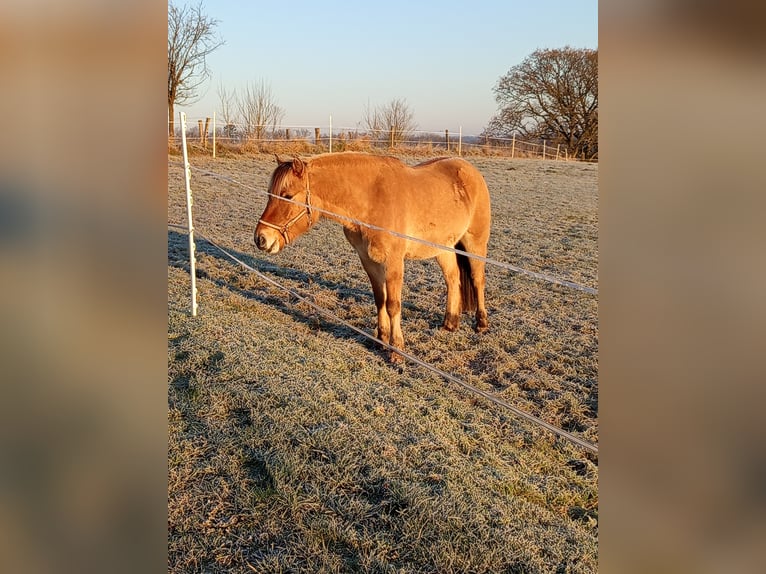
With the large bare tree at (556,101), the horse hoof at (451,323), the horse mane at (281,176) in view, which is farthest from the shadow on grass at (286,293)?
the large bare tree at (556,101)

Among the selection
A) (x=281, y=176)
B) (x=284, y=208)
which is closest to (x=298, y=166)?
(x=281, y=176)

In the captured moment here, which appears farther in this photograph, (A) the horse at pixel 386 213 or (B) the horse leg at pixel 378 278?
(B) the horse leg at pixel 378 278

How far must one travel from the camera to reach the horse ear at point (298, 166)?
483 cm

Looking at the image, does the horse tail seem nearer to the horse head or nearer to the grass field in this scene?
the grass field

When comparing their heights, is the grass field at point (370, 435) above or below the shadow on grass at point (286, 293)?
below

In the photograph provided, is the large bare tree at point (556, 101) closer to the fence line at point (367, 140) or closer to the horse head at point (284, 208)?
the fence line at point (367, 140)

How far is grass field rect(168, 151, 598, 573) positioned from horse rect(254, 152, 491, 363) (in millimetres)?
430

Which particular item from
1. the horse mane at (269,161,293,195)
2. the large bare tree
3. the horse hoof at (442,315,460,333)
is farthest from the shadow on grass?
the large bare tree

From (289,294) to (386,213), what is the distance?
7.34 feet

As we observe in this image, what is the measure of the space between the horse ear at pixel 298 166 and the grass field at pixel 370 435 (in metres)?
1.52

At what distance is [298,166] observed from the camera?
485 cm
